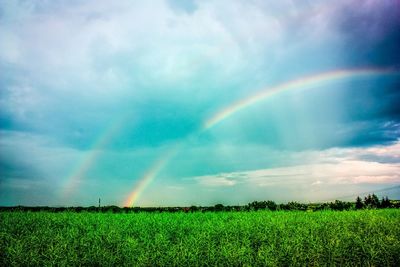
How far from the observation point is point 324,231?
53.4 feet

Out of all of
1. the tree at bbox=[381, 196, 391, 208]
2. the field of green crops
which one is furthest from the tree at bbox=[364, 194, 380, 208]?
the field of green crops

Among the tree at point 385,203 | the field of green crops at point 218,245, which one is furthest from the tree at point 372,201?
the field of green crops at point 218,245

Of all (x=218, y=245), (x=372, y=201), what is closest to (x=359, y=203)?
(x=372, y=201)

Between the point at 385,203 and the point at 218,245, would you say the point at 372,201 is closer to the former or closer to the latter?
the point at 385,203

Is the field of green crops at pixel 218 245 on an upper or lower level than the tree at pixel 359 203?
lower

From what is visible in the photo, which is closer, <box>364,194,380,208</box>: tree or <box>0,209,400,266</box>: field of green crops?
<box>0,209,400,266</box>: field of green crops

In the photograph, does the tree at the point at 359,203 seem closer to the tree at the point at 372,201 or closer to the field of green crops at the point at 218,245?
the tree at the point at 372,201

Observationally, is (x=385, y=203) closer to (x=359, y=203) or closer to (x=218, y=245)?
(x=359, y=203)

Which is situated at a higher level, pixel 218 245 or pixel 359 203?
pixel 359 203

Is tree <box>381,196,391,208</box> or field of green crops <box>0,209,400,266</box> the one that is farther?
tree <box>381,196,391,208</box>

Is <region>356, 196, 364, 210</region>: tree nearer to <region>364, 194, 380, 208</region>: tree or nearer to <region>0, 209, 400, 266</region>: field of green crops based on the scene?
<region>364, 194, 380, 208</region>: tree

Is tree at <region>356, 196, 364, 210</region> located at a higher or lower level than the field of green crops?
higher

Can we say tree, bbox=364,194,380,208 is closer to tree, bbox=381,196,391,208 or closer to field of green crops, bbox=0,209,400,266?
tree, bbox=381,196,391,208

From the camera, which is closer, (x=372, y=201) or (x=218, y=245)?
(x=218, y=245)
